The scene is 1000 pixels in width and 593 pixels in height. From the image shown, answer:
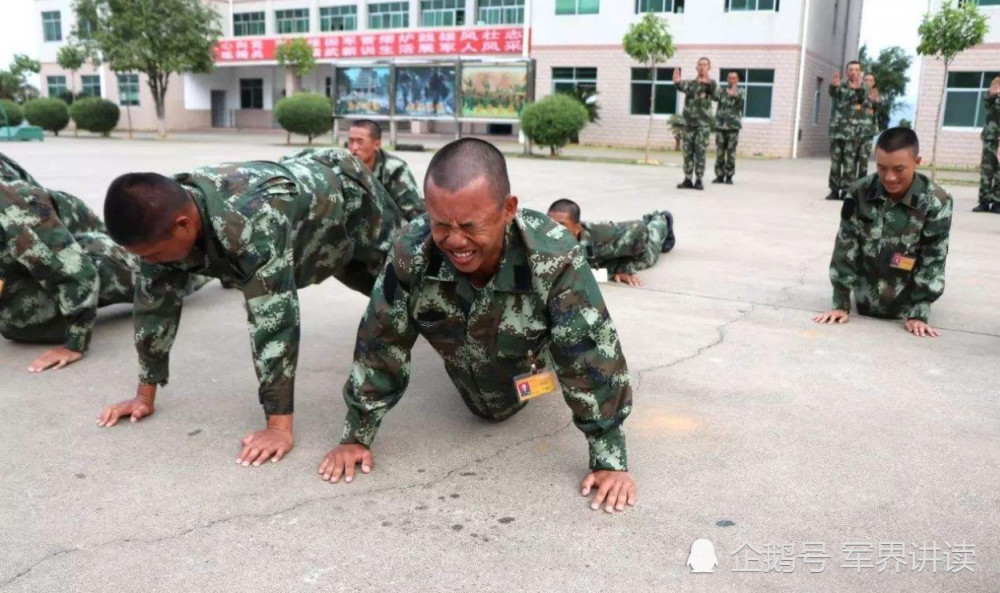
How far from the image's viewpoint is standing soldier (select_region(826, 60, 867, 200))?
10.4m

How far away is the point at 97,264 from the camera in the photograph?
4.04m

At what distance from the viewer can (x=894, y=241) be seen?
4207mm

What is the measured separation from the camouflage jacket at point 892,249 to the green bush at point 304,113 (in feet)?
62.3

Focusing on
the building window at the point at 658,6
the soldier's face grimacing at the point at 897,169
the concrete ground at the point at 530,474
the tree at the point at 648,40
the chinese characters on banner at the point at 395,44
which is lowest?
the concrete ground at the point at 530,474

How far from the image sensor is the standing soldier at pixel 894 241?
13.2ft

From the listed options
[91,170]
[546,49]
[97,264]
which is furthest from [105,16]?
[97,264]

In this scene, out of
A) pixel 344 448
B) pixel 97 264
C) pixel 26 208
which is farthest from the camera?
pixel 97 264

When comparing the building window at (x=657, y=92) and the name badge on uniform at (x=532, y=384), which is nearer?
the name badge on uniform at (x=532, y=384)

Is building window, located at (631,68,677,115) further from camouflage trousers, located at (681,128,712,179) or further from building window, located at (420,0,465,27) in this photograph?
camouflage trousers, located at (681,128,712,179)

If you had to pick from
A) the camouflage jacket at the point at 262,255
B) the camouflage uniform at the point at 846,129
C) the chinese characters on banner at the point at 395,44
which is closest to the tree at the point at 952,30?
the camouflage uniform at the point at 846,129

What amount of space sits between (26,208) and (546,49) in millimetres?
22129

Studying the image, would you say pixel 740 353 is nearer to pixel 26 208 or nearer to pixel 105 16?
pixel 26 208

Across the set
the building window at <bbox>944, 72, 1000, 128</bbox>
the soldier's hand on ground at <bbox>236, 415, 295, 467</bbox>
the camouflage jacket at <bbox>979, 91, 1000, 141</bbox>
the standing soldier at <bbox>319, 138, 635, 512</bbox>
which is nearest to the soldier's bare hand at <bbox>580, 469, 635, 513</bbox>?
the standing soldier at <bbox>319, 138, 635, 512</bbox>

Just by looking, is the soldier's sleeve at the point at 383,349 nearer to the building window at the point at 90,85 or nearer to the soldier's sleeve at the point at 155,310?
the soldier's sleeve at the point at 155,310
